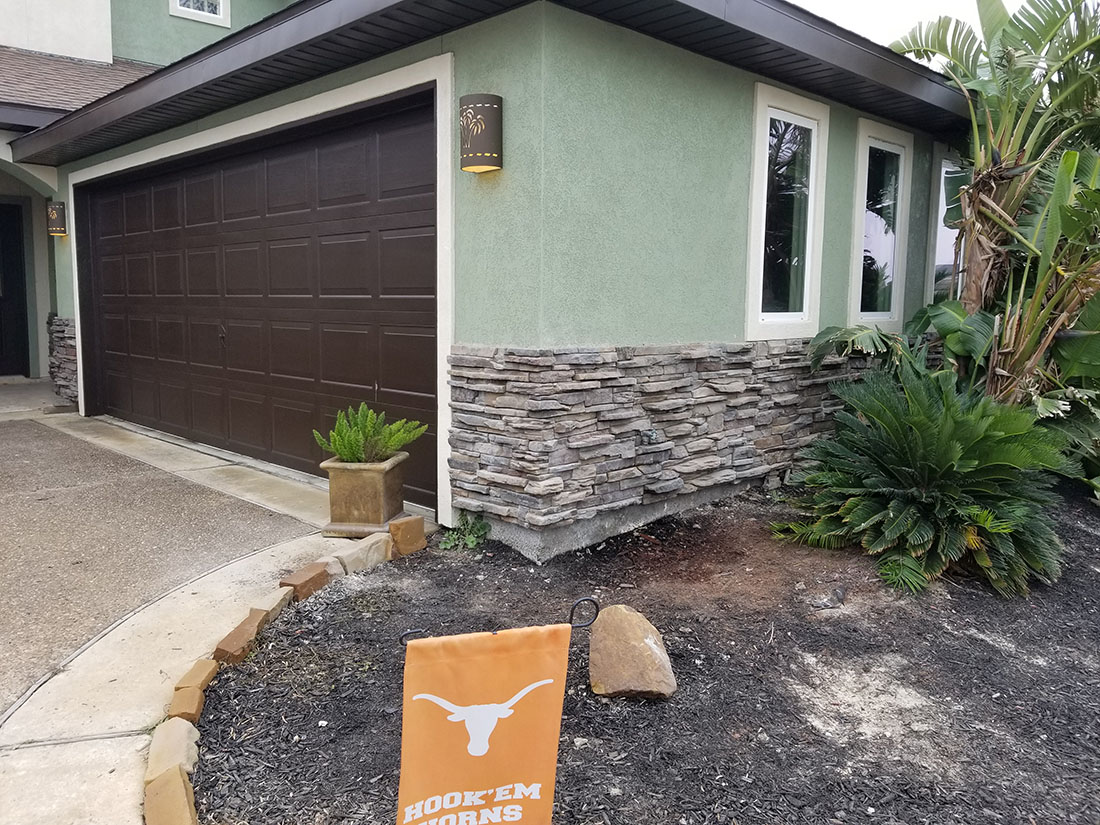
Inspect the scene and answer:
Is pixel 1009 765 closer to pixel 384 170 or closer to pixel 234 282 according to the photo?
pixel 384 170

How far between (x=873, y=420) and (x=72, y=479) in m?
5.55

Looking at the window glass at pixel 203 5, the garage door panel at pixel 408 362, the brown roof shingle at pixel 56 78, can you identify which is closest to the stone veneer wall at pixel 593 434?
the garage door panel at pixel 408 362

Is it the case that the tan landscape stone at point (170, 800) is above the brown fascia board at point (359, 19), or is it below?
below

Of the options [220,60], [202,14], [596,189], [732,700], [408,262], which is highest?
[202,14]

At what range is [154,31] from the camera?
11.9m

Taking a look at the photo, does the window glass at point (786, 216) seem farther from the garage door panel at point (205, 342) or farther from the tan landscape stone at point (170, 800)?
the tan landscape stone at point (170, 800)

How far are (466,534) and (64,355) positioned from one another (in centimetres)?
702

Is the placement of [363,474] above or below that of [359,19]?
below

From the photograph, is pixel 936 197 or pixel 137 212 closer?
pixel 936 197

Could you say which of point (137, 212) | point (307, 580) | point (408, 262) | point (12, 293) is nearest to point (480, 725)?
point (307, 580)

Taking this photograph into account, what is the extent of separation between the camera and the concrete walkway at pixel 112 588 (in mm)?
2633

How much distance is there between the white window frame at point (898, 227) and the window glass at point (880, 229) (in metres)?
0.03

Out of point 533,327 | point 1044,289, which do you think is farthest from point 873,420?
point 533,327

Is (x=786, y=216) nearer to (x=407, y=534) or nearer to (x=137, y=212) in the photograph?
(x=407, y=534)
